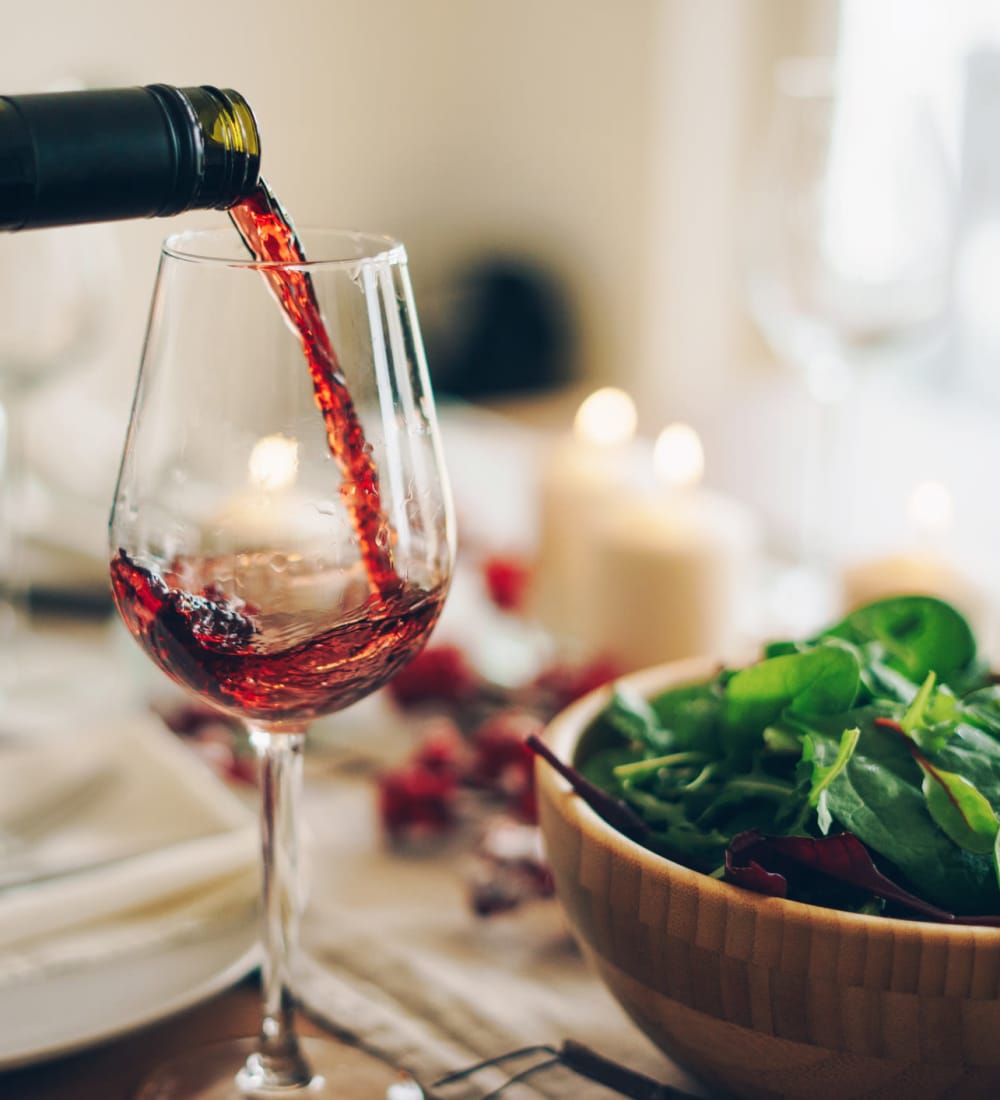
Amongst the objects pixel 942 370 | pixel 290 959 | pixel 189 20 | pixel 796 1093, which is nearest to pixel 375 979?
pixel 290 959

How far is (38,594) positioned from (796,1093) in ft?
2.76

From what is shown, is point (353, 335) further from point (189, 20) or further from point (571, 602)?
point (189, 20)

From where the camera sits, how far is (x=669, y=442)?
1116 millimetres

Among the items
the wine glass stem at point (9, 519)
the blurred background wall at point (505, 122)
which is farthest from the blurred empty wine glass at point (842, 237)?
the blurred background wall at point (505, 122)

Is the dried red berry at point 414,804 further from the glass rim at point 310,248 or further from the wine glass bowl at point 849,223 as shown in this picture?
the wine glass bowl at point 849,223

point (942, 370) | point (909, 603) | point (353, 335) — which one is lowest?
point (942, 370)

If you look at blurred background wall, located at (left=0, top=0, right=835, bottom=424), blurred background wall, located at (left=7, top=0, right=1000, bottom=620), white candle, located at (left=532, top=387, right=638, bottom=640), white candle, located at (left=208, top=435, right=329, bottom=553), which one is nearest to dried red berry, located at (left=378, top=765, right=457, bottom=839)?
white candle, located at (left=208, top=435, right=329, bottom=553)

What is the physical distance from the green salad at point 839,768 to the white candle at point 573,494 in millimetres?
526

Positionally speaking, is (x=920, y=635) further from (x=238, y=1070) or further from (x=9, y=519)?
(x=9, y=519)

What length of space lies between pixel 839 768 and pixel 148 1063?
0.35 meters

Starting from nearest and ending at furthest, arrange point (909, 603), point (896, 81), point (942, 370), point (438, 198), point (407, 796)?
point (909, 603) → point (407, 796) → point (896, 81) → point (942, 370) → point (438, 198)

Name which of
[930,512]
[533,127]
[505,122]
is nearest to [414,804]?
[930,512]

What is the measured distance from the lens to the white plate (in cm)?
60

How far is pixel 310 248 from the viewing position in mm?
576
